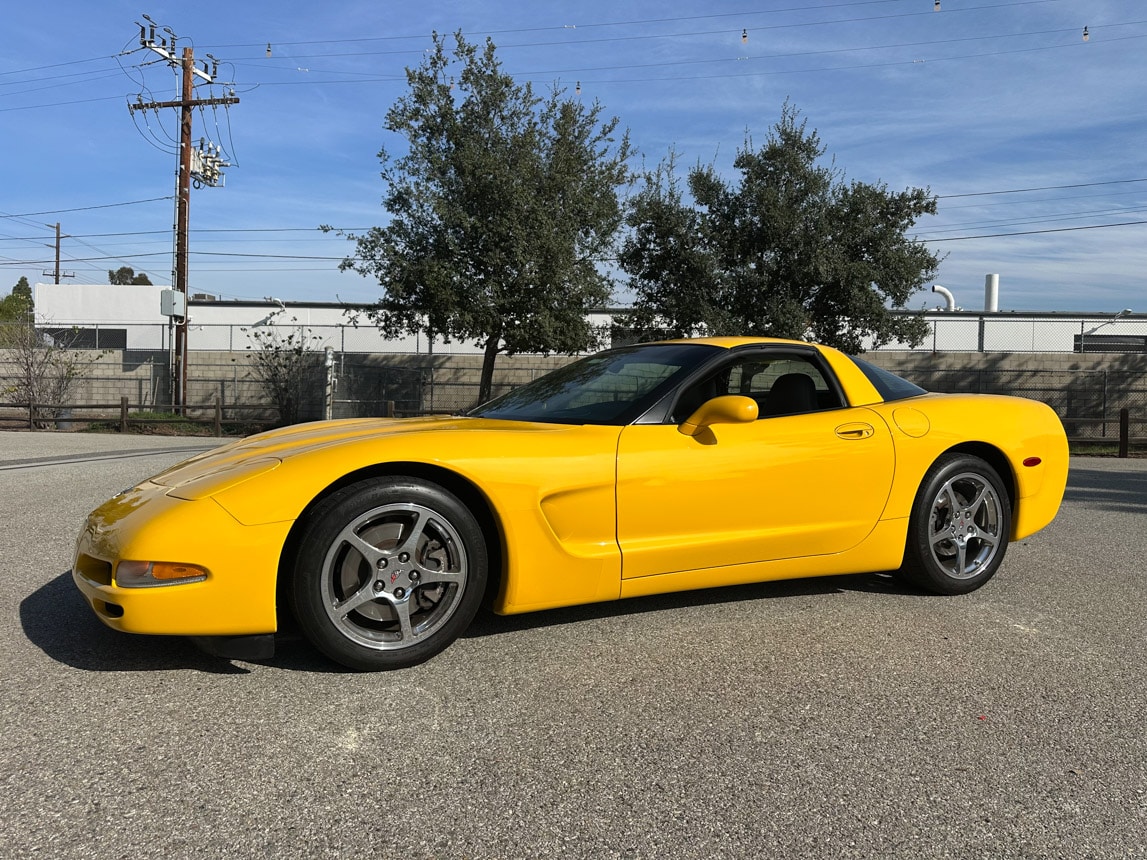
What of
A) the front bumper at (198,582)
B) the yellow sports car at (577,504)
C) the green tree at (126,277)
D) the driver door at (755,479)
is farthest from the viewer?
the green tree at (126,277)

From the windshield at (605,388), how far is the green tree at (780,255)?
16046mm

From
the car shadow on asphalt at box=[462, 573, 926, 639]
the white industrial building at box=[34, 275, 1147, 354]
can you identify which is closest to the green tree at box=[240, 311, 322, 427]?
the white industrial building at box=[34, 275, 1147, 354]

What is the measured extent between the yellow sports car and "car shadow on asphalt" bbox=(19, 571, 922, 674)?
0.20 meters

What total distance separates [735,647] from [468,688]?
42.8 inches

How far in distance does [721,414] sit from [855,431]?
0.81 metres

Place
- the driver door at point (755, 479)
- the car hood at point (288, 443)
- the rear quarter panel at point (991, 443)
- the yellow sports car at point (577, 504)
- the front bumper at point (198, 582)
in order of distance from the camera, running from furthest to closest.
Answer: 1. the rear quarter panel at point (991, 443)
2. the driver door at point (755, 479)
3. the car hood at point (288, 443)
4. the yellow sports car at point (577, 504)
5. the front bumper at point (198, 582)

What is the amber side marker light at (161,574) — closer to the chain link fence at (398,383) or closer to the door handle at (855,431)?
the door handle at (855,431)

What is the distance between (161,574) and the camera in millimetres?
2762

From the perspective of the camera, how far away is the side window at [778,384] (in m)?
4.04

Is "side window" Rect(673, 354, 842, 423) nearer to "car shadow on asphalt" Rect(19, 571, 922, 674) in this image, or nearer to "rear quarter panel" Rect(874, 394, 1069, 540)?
"rear quarter panel" Rect(874, 394, 1069, 540)

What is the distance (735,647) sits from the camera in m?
3.36

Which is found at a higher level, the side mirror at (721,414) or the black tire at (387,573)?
the side mirror at (721,414)

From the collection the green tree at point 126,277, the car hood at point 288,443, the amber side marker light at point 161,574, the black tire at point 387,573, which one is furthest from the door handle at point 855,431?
the green tree at point 126,277

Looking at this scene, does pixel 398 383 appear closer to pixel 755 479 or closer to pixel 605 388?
pixel 605 388
